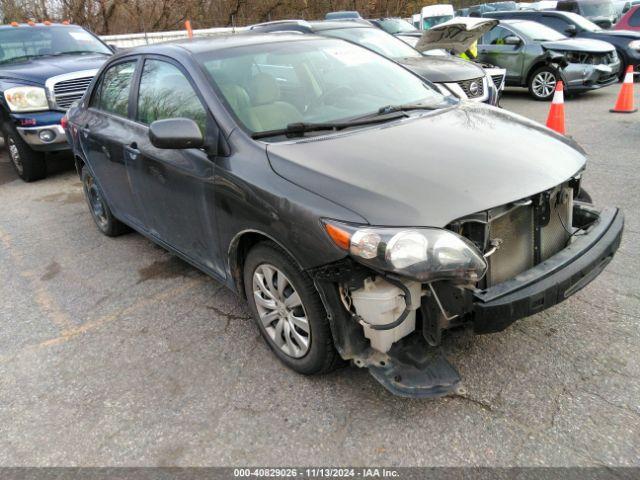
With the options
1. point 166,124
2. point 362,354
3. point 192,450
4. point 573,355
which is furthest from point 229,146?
point 573,355

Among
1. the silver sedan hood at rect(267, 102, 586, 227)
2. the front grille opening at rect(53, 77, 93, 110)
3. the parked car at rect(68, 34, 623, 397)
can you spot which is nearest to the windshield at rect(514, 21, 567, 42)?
the parked car at rect(68, 34, 623, 397)

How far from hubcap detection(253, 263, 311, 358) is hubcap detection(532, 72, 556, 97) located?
9.61 m

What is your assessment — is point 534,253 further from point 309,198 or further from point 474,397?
point 309,198

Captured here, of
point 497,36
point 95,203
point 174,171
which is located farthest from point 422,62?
point 174,171

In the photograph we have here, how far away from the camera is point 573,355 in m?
2.82

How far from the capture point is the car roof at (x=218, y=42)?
11.3 feet

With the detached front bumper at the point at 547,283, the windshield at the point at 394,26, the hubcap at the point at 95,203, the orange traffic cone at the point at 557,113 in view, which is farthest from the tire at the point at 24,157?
the windshield at the point at 394,26

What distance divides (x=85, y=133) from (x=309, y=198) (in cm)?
309

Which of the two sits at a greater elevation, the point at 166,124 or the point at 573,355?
the point at 166,124

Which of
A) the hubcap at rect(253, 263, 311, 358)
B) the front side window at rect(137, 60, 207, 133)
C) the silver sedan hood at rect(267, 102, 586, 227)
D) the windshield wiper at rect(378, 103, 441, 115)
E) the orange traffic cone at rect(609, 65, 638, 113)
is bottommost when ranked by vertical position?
the orange traffic cone at rect(609, 65, 638, 113)

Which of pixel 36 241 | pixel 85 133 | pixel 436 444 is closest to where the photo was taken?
pixel 436 444

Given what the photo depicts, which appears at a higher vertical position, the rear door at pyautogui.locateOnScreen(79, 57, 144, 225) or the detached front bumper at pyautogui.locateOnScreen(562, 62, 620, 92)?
the rear door at pyautogui.locateOnScreen(79, 57, 144, 225)

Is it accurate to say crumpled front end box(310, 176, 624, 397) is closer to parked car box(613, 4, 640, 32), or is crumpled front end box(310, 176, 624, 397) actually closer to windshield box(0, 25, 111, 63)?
windshield box(0, 25, 111, 63)

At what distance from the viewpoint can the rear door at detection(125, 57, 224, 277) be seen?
308 centimetres
